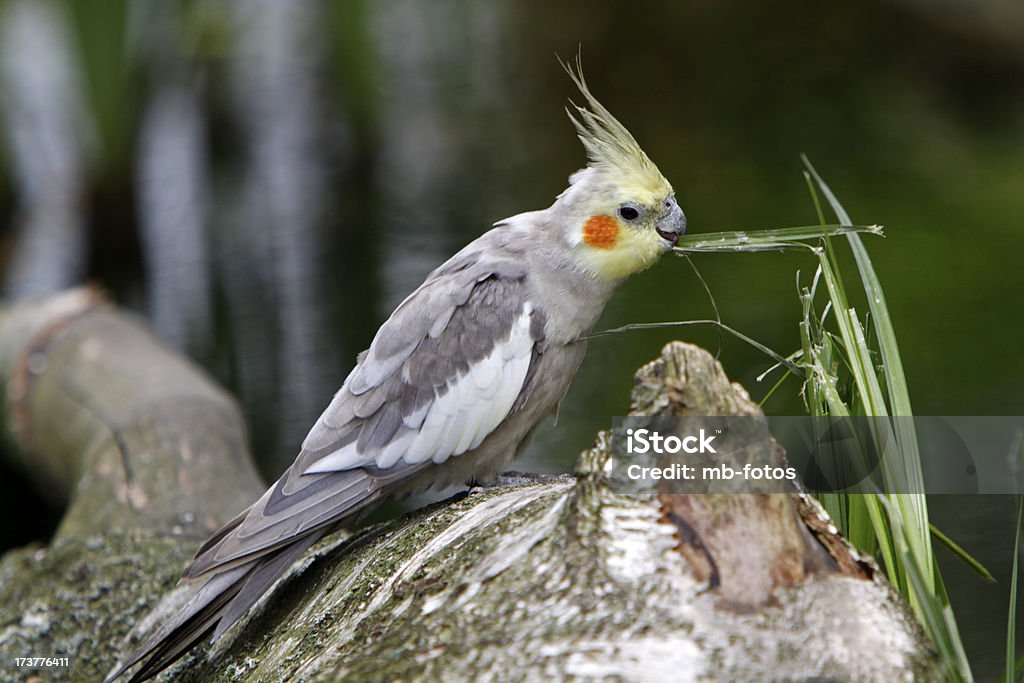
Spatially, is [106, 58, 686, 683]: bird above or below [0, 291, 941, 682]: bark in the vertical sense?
above

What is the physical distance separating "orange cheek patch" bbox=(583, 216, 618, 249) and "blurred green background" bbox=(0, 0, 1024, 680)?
Answer: 2.12m

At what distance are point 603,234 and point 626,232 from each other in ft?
0.25

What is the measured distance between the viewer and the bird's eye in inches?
139

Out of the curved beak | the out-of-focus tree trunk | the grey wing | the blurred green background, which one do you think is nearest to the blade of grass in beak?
the curved beak

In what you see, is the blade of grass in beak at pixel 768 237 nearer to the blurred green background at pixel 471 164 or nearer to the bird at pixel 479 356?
the bird at pixel 479 356

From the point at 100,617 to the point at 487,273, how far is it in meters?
1.77

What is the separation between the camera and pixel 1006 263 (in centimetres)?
759

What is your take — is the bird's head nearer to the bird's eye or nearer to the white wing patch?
the bird's eye

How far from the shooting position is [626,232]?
3555mm

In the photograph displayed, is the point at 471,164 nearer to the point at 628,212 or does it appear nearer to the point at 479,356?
the point at 628,212

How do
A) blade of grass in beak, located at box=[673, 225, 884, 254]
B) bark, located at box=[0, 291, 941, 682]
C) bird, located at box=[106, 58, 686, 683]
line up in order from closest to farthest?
bark, located at box=[0, 291, 941, 682] < blade of grass in beak, located at box=[673, 225, 884, 254] < bird, located at box=[106, 58, 686, 683]

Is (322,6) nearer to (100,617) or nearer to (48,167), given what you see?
(48,167)

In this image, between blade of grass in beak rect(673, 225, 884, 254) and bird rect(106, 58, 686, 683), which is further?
bird rect(106, 58, 686, 683)

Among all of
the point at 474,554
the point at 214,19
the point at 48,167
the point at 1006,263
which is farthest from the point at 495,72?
the point at 474,554
